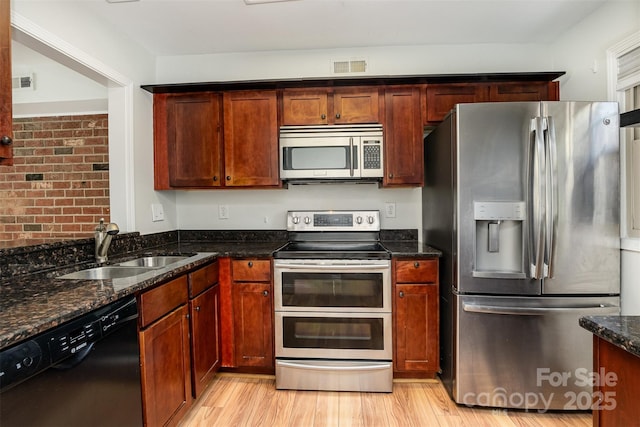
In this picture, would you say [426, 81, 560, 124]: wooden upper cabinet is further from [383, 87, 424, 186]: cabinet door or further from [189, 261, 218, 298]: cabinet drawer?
[189, 261, 218, 298]: cabinet drawer

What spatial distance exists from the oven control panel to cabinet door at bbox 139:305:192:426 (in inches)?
44.7

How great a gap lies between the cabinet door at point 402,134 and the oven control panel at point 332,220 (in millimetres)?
404

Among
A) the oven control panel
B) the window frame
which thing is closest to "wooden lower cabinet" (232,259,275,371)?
the oven control panel

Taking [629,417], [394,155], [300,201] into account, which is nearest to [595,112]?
[394,155]

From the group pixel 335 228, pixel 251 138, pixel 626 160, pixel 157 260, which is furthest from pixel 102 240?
pixel 626 160

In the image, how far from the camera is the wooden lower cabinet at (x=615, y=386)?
0.75 meters

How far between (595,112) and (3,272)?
3.12m

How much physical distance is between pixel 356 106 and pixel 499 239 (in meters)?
1.36

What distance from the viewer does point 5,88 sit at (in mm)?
1240

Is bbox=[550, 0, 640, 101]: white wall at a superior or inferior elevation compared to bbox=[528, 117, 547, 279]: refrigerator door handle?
superior

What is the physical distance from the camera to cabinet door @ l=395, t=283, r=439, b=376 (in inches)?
81.5

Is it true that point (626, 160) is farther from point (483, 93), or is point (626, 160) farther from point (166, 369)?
point (166, 369)

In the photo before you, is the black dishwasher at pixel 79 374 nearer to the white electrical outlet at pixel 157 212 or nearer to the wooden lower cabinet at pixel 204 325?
the wooden lower cabinet at pixel 204 325

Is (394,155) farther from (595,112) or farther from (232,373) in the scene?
(232,373)
